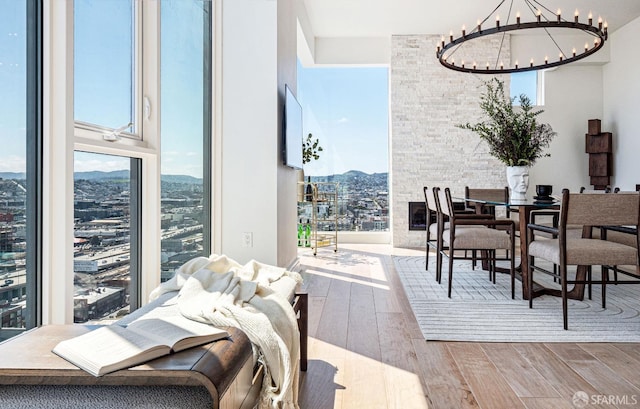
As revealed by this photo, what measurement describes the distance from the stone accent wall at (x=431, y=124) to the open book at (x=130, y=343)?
17.9 feet

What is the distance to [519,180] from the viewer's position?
3830mm

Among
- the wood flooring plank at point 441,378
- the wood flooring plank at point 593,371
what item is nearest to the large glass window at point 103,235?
the wood flooring plank at point 441,378

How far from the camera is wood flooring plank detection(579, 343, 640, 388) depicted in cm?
196

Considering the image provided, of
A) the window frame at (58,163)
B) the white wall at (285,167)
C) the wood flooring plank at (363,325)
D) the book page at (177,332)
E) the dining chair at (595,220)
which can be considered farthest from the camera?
the white wall at (285,167)

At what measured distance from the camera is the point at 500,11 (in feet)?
18.3

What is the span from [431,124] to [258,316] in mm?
5453

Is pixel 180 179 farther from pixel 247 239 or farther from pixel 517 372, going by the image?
pixel 517 372

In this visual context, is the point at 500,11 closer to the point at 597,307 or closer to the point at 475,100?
the point at 475,100

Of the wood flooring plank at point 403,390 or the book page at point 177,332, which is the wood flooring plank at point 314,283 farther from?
the book page at point 177,332

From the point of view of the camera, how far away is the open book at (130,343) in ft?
3.18

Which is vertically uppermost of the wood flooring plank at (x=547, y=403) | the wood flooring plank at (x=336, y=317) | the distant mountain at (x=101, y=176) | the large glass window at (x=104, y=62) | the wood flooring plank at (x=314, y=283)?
the large glass window at (x=104, y=62)

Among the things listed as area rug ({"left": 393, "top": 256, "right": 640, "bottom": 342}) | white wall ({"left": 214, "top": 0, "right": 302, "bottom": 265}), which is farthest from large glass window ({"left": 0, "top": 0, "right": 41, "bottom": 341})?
area rug ({"left": 393, "top": 256, "right": 640, "bottom": 342})

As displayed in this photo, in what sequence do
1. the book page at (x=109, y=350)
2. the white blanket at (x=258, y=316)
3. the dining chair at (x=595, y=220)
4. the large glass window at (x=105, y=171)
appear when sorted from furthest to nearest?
1. the dining chair at (x=595, y=220)
2. the large glass window at (x=105, y=171)
3. the white blanket at (x=258, y=316)
4. the book page at (x=109, y=350)

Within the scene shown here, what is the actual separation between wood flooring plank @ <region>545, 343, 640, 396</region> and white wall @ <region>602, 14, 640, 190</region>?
4.60m
